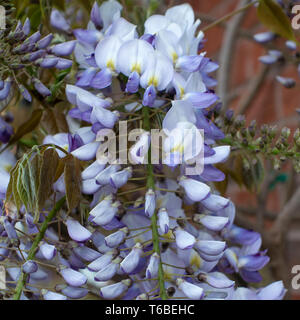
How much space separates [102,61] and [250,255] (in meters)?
0.18

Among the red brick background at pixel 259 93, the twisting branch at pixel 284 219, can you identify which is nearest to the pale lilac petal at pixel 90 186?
the twisting branch at pixel 284 219

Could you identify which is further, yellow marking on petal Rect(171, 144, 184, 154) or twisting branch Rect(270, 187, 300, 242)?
twisting branch Rect(270, 187, 300, 242)

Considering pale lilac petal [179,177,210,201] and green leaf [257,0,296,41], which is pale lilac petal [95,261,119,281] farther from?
green leaf [257,0,296,41]

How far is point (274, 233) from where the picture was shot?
63 centimetres

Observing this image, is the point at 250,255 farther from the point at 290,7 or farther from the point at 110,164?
the point at 290,7

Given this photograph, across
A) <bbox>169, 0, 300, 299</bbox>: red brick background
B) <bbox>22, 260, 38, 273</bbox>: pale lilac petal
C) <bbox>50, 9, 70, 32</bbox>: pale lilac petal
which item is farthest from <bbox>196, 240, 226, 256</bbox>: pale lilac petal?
<bbox>169, 0, 300, 299</bbox>: red brick background

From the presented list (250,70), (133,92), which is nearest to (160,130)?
(133,92)

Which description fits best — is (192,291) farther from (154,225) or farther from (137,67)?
(137,67)

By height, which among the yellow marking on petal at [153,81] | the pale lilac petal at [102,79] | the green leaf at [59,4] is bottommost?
the pale lilac petal at [102,79]

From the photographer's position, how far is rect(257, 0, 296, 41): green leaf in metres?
0.42

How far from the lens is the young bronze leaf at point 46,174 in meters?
0.30

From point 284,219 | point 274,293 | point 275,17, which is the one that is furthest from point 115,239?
point 284,219

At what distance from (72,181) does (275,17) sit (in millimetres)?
231

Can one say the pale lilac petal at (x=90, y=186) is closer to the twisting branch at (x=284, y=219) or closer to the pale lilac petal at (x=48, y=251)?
the pale lilac petal at (x=48, y=251)
